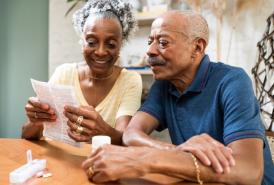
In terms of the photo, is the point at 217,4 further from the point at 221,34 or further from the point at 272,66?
the point at 272,66

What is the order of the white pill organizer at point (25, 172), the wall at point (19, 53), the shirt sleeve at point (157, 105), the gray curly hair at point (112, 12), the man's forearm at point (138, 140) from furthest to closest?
the wall at point (19, 53)
the gray curly hair at point (112, 12)
the shirt sleeve at point (157, 105)
the man's forearm at point (138, 140)
the white pill organizer at point (25, 172)

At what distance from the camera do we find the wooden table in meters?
0.94

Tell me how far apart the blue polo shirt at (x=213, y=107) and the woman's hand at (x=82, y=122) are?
0.94 ft

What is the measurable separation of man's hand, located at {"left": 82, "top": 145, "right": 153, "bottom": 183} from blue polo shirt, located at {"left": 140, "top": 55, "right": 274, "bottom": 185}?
360 mm

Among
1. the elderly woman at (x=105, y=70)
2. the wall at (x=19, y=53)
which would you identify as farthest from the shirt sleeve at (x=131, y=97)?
the wall at (x=19, y=53)

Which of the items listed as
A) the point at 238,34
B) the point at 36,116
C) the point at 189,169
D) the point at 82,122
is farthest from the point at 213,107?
the point at 238,34

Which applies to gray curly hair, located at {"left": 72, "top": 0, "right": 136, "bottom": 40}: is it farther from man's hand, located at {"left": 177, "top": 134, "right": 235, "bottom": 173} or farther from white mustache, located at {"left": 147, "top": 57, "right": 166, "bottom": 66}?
man's hand, located at {"left": 177, "top": 134, "right": 235, "bottom": 173}

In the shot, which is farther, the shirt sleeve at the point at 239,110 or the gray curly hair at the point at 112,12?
the gray curly hair at the point at 112,12

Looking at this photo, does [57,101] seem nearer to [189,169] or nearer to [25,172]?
[25,172]

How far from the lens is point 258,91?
2.04 metres

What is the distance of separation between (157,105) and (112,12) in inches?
24.6

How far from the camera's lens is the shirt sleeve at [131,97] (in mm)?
1655

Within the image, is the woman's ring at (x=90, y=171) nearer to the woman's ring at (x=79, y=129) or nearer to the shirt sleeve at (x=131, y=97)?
the woman's ring at (x=79, y=129)

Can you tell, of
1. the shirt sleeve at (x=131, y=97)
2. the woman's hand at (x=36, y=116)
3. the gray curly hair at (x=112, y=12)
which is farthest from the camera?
the gray curly hair at (x=112, y=12)
